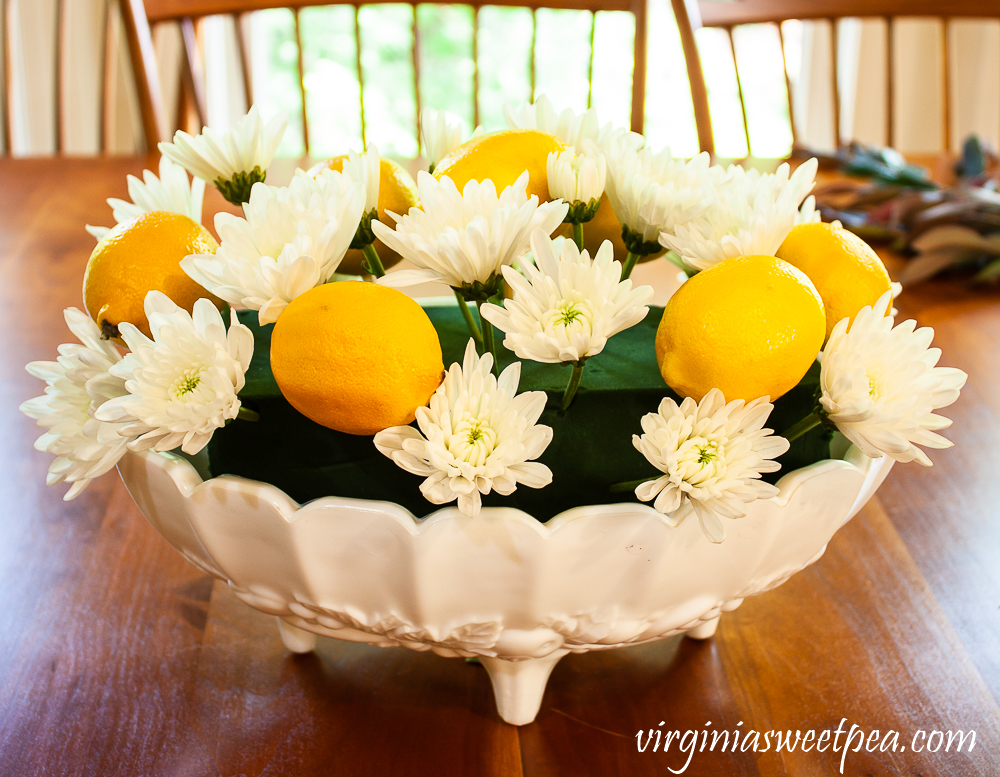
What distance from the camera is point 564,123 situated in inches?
17.7

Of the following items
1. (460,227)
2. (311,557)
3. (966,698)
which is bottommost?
(966,698)

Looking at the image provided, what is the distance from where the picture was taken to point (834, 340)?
1.16ft

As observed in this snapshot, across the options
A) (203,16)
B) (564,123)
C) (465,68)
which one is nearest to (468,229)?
(564,123)

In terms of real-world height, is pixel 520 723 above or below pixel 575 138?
below

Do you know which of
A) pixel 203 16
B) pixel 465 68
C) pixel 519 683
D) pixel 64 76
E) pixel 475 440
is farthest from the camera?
pixel 465 68

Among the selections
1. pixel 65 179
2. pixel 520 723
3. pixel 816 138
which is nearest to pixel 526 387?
pixel 520 723

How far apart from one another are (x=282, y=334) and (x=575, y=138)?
0.20m

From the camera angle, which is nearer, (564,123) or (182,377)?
(182,377)

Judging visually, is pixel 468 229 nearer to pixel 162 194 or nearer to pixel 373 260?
pixel 373 260

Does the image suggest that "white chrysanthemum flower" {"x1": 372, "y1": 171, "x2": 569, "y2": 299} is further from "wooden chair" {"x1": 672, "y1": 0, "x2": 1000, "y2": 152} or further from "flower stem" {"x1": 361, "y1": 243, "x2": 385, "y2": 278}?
"wooden chair" {"x1": 672, "y1": 0, "x2": 1000, "y2": 152}

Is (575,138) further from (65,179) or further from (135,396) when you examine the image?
(65,179)

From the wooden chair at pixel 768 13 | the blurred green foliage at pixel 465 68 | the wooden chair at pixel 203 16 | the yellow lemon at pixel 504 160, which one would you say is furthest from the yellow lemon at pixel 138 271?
the blurred green foliage at pixel 465 68

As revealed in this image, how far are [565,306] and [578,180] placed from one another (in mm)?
74

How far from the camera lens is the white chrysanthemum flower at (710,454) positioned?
1.08 feet
